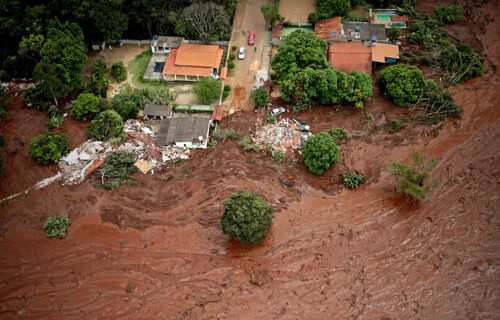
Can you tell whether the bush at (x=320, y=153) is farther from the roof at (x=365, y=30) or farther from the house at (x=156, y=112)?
the roof at (x=365, y=30)

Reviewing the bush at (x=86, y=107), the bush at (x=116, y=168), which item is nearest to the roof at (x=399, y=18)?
the bush at (x=116, y=168)

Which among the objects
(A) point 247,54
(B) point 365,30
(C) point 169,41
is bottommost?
(A) point 247,54

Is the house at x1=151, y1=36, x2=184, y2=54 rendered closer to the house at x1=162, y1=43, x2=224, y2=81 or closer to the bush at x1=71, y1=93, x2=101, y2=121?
the house at x1=162, y1=43, x2=224, y2=81

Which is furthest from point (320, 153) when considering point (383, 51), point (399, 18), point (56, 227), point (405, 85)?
point (399, 18)

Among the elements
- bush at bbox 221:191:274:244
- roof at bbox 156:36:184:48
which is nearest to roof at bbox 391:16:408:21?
roof at bbox 156:36:184:48

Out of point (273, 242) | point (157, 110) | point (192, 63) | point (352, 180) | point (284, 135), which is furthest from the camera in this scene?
point (192, 63)

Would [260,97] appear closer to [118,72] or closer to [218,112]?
[218,112]

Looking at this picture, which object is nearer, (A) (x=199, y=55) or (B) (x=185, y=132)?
(B) (x=185, y=132)
